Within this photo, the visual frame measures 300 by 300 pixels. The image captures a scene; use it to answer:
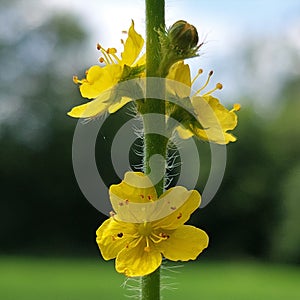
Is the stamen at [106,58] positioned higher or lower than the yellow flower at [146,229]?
higher

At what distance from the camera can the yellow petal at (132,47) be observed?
142cm

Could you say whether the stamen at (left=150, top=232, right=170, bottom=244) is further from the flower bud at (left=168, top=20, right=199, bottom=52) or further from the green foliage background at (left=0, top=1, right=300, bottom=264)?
the green foliage background at (left=0, top=1, right=300, bottom=264)

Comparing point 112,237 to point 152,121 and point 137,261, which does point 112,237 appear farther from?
point 152,121

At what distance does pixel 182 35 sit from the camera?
4.39 ft

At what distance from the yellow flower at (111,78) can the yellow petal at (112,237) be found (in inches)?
8.5

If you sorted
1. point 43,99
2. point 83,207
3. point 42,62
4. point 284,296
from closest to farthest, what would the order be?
point 284,296, point 83,207, point 43,99, point 42,62

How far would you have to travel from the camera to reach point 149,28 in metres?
1.36

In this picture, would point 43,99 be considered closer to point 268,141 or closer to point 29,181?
point 29,181

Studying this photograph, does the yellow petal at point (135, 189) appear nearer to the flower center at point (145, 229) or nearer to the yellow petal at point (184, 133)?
the flower center at point (145, 229)

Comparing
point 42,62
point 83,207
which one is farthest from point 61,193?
point 42,62

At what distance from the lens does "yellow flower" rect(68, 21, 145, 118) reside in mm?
1400

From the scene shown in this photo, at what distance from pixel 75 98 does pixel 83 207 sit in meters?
3.42

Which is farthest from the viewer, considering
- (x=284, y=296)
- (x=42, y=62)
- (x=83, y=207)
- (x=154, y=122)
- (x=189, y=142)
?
(x=42, y=62)

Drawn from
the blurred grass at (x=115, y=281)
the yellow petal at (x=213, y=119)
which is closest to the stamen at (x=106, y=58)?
the yellow petal at (x=213, y=119)
